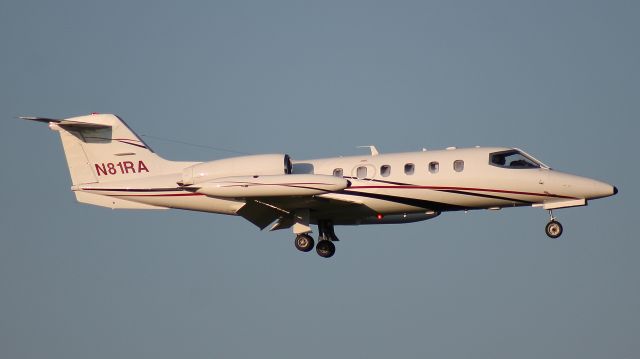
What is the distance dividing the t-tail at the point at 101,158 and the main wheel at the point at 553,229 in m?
10.1

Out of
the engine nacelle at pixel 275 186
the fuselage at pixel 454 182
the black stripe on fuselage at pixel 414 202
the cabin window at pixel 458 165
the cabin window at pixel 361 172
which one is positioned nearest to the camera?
the engine nacelle at pixel 275 186

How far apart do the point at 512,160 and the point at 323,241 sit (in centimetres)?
577

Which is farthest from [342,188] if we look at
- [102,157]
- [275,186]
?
[102,157]

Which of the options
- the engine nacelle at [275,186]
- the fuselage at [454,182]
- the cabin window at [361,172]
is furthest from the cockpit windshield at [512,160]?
the engine nacelle at [275,186]

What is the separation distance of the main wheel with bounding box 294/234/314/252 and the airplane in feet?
0.09

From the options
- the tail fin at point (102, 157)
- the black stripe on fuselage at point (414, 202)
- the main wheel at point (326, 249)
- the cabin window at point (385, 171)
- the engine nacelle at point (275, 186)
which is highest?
the tail fin at point (102, 157)

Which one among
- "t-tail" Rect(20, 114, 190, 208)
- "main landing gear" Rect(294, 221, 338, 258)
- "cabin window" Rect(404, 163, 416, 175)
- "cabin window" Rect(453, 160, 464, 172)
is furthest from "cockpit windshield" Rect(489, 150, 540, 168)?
"t-tail" Rect(20, 114, 190, 208)

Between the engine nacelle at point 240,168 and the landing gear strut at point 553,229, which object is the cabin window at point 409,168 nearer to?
the engine nacelle at point 240,168

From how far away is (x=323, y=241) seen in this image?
30.7 metres

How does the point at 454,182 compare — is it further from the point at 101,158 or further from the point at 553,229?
the point at 101,158

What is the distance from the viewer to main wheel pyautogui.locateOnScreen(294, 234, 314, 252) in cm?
2975

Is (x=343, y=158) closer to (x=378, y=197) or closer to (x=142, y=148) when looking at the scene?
(x=378, y=197)

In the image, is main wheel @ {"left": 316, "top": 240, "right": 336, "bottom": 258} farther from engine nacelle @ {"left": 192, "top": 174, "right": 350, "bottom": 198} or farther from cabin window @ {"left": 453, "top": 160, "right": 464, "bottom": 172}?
cabin window @ {"left": 453, "top": 160, "right": 464, "bottom": 172}

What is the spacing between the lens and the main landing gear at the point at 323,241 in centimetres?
2980
